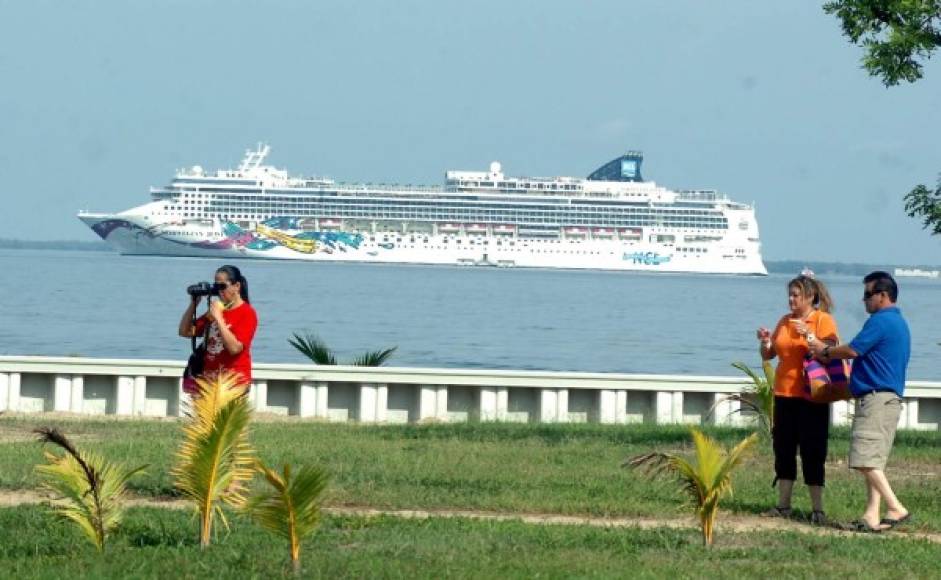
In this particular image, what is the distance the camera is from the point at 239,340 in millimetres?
8477

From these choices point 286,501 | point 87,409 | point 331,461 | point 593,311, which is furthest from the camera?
point 593,311

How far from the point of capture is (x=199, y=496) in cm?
655

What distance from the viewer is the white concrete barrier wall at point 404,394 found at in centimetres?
1410

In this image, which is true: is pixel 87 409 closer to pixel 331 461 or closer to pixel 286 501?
pixel 331 461

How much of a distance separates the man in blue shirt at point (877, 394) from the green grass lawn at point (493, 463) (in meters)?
0.32

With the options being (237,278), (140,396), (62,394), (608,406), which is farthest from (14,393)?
(237,278)

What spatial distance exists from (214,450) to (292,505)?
19.9 inches

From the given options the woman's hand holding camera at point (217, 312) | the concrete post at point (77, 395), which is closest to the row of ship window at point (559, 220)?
the concrete post at point (77, 395)

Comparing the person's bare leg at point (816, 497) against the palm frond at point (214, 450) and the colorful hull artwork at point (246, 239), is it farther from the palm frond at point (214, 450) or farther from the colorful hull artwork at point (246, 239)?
the colorful hull artwork at point (246, 239)

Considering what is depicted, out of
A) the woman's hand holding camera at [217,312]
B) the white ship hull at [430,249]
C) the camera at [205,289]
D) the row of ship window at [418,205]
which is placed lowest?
the woman's hand holding camera at [217,312]

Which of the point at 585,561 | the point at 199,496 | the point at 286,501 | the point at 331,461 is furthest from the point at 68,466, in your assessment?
the point at 331,461

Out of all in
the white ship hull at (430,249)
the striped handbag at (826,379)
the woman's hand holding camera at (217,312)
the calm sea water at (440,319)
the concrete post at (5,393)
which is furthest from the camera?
the white ship hull at (430,249)

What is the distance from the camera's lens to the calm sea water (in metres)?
33.6

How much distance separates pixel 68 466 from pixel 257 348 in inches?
1021
